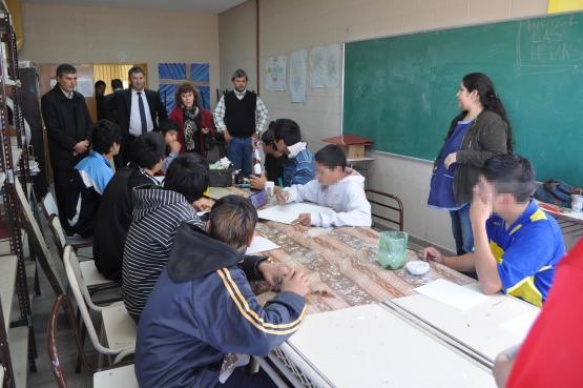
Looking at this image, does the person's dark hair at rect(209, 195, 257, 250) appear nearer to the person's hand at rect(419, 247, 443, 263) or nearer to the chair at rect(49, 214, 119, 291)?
the person's hand at rect(419, 247, 443, 263)

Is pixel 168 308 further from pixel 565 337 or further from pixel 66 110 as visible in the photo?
pixel 66 110

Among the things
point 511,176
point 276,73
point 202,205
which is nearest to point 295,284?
point 511,176

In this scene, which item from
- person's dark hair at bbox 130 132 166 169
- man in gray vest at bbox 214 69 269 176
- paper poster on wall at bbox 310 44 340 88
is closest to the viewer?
person's dark hair at bbox 130 132 166 169

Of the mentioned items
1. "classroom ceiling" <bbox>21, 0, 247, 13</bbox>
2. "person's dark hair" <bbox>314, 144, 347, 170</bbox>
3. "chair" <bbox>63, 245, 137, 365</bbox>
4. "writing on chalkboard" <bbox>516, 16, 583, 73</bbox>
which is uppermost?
"classroom ceiling" <bbox>21, 0, 247, 13</bbox>

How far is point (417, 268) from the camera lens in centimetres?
173

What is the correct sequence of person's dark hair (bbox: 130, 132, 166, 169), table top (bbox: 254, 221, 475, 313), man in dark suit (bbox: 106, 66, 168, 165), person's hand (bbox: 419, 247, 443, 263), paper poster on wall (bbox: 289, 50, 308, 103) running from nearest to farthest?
table top (bbox: 254, 221, 475, 313), person's hand (bbox: 419, 247, 443, 263), person's dark hair (bbox: 130, 132, 166, 169), man in dark suit (bbox: 106, 66, 168, 165), paper poster on wall (bbox: 289, 50, 308, 103)

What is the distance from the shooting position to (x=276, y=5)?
621 cm

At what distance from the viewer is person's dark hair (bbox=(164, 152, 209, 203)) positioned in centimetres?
206

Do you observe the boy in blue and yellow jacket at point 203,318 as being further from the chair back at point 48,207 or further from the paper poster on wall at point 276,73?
the paper poster on wall at point 276,73

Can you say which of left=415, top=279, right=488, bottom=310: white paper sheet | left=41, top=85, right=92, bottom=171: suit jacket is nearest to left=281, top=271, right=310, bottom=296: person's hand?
left=415, top=279, right=488, bottom=310: white paper sheet

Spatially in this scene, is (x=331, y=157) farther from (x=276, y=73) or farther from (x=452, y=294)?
(x=276, y=73)

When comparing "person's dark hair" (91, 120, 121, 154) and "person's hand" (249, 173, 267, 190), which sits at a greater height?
"person's dark hair" (91, 120, 121, 154)

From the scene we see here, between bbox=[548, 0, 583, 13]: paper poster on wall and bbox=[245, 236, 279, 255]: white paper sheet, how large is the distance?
7.83ft

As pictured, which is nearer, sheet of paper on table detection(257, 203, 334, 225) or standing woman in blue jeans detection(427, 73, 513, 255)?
sheet of paper on table detection(257, 203, 334, 225)
